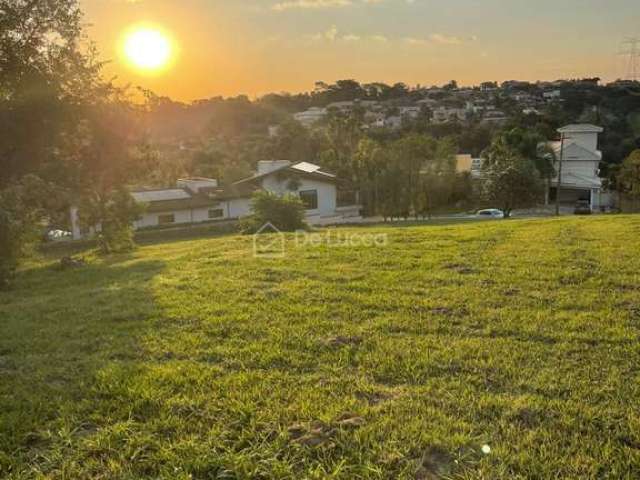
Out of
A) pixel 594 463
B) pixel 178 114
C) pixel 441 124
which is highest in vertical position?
pixel 178 114

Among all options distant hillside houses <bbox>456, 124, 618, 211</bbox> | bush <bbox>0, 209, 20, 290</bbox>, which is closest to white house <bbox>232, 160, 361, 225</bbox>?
distant hillside houses <bbox>456, 124, 618, 211</bbox>

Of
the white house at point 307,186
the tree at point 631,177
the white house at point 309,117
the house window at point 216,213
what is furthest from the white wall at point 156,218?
the white house at point 309,117

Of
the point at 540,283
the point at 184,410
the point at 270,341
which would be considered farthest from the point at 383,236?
the point at 184,410

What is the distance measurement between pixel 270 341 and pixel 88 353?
1484 mm

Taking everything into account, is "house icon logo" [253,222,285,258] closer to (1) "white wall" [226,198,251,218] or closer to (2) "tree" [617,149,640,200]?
(1) "white wall" [226,198,251,218]

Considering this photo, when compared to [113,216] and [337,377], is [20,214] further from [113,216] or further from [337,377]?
[337,377]

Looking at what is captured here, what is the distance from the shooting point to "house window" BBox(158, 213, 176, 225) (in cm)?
2828

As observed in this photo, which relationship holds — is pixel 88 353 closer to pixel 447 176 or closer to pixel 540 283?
pixel 540 283

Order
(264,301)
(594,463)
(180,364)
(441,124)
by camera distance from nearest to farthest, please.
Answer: (594,463), (180,364), (264,301), (441,124)

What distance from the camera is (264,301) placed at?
211 inches

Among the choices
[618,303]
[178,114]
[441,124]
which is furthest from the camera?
[178,114]

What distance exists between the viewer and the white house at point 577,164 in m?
34.0

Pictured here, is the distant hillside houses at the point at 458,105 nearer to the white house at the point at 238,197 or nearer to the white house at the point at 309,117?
the white house at the point at 309,117

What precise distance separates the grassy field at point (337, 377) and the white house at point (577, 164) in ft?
101
